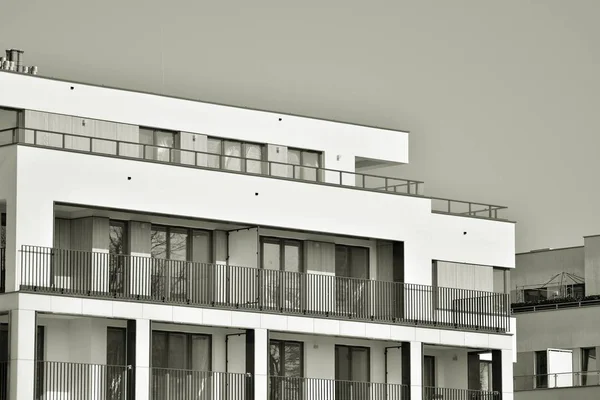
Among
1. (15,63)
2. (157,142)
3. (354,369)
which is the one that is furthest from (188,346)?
(15,63)

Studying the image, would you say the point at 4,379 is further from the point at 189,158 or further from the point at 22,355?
the point at 189,158

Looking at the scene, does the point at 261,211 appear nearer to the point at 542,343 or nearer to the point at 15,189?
the point at 15,189

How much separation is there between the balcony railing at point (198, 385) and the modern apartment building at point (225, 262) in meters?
0.06

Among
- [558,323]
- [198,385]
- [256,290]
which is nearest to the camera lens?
[198,385]

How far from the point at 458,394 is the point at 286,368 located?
667cm

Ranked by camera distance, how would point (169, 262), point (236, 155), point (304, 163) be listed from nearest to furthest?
point (169, 262)
point (236, 155)
point (304, 163)

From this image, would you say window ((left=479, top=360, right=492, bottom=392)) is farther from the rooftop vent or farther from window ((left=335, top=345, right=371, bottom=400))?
the rooftop vent

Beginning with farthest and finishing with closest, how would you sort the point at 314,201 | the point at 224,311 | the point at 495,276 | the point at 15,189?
1. the point at 495,276
2. the point at 314,201
3. the point at 224,311
4. the point at 15,189

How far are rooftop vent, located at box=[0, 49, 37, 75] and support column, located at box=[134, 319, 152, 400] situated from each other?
9927 millimetres

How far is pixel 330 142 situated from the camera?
60344mm

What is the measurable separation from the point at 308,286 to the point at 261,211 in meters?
3.14

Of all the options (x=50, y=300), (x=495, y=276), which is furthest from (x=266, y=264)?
(x=495, y=276)

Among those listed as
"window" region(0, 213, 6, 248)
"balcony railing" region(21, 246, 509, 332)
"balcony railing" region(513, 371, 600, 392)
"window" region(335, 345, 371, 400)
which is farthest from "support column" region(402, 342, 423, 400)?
"window" region(0, 213, 6, 248)

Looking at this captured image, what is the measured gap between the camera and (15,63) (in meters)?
56.0
